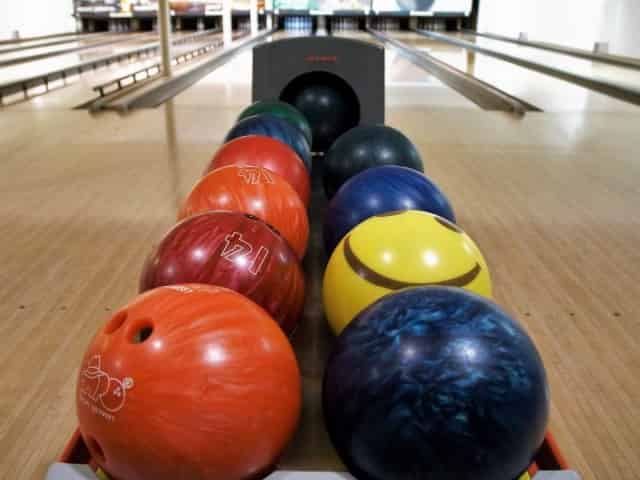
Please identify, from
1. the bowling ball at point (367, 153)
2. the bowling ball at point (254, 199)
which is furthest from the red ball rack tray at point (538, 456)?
the bowling ball at point (367, 153)

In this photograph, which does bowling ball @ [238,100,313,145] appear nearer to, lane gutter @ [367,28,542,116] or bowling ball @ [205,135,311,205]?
bowling ball @ [205,135,311,205]

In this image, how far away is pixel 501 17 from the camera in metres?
11.0

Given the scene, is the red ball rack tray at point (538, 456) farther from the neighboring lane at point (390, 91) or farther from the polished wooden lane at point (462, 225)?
the neighboring lane at point (390, 91)

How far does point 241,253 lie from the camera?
47.1 inches

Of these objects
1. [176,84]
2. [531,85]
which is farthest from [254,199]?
[531,85]

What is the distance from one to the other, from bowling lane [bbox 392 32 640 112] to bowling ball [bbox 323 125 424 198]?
2.71 meters

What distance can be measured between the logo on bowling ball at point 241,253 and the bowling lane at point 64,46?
6.28 metres

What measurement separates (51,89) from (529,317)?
493 centimetres

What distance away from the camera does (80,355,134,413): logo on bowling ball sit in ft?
2.77

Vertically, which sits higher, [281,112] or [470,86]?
[281,112]

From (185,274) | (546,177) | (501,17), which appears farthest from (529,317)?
(501,17)

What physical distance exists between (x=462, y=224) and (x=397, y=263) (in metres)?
1.05

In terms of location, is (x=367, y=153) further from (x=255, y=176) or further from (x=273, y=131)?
(x=255, y=176)

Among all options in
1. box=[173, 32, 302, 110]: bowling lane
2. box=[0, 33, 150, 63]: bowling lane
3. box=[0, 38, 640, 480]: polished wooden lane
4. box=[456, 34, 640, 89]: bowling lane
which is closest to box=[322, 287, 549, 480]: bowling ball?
box=[0, 38, 640, 480]: polished wooden lane
